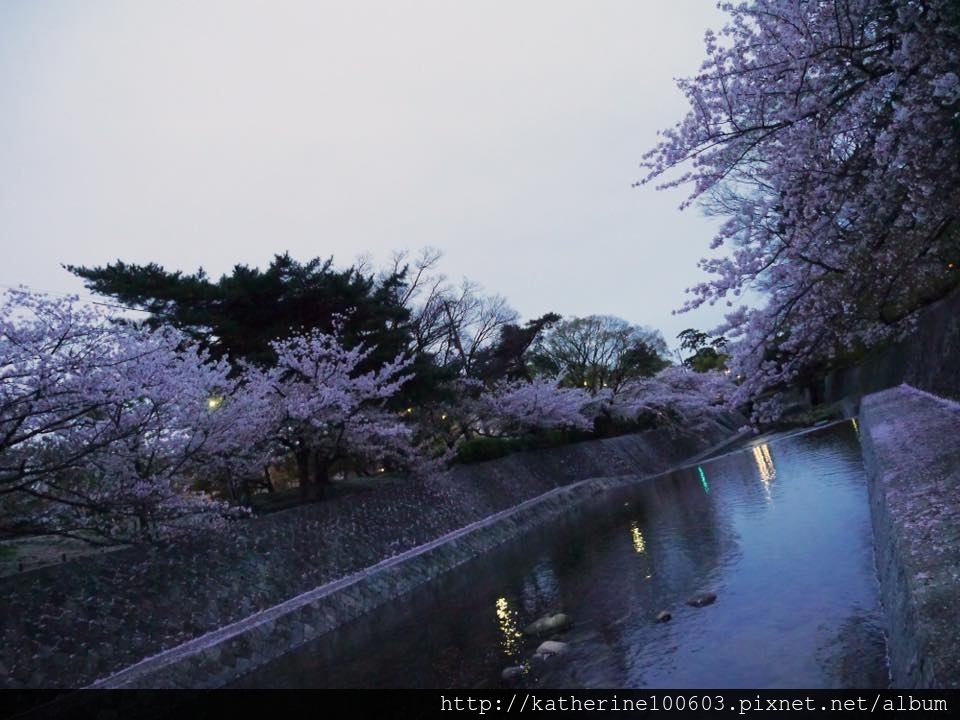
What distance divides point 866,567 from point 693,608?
86.5 inches

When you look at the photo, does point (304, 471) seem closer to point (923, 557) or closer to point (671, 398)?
point (923, 557)

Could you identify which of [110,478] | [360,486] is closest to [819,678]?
[110,478]

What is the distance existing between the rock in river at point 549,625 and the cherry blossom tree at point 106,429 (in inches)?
261

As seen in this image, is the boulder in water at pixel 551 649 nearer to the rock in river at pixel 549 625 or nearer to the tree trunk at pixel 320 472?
the rock in river at pixel 549 625

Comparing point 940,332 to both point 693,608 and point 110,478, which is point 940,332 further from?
point 110,478

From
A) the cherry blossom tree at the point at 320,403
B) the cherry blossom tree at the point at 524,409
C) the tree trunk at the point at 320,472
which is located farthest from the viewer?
the cherry blossom tree at the point at 524,409

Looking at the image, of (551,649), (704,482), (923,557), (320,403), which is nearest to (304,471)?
(320,403)

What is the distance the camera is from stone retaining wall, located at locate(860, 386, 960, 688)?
11.9ft

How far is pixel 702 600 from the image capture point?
871 cm

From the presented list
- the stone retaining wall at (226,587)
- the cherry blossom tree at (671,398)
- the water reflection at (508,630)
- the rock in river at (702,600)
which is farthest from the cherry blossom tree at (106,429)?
the cherry blossom tree at (671,398)

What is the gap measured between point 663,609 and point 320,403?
11658 millimetres

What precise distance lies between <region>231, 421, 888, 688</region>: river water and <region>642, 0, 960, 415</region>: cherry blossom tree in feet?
8.88

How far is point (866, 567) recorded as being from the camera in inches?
335

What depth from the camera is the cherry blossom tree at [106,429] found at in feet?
33.6
